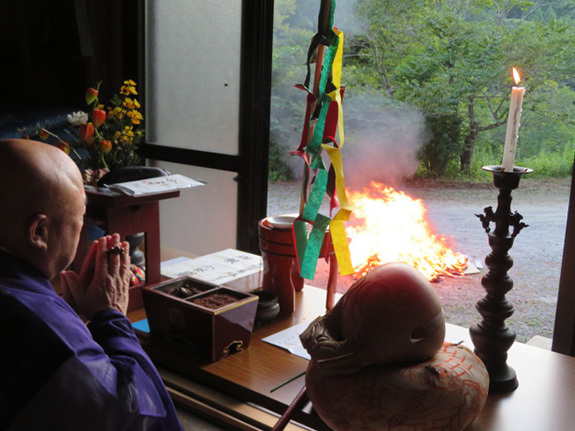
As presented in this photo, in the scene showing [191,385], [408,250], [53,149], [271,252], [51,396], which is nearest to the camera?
[51,396]

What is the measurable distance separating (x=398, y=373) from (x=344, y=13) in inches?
80.2

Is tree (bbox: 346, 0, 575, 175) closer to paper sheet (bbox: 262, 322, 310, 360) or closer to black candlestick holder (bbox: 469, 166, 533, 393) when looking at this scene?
black candlestick holder (bbox: 469, 166, 533, 393)

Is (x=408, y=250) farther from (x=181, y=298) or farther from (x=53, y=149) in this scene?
(x=53, y=149)

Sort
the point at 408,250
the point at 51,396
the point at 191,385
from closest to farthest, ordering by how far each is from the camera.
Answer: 1. the point at 51,396
2. the point at 191,385
3. the point at 408,250

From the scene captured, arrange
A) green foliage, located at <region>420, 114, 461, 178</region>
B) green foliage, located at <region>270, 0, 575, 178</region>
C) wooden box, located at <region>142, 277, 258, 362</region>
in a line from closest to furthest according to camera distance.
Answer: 1. wooden box, located at <region>142, 277, 258, 362</region>
2. green foliage, located at <region>270, 0, 575, 178</region>
3. green foliage, located at <region>420, 114, 461, 178</region>

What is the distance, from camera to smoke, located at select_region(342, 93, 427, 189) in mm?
2703

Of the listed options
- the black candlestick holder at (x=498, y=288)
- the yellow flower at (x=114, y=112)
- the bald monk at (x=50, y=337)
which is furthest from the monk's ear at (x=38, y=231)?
the yellow flower at (x=114, y=112)

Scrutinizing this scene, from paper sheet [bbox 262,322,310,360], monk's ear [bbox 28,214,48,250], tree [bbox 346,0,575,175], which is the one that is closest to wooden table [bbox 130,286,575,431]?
paper sheet [bbox 262,322,310,360]

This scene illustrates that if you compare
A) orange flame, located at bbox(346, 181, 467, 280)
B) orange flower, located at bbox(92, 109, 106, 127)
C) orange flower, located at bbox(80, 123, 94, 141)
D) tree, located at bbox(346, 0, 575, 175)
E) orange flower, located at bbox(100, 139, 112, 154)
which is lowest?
orange flame, located at bbox(346, 181, 467, 280)

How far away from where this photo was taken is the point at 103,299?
1171 millimetres

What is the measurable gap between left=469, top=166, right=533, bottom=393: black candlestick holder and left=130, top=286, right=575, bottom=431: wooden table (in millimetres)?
55

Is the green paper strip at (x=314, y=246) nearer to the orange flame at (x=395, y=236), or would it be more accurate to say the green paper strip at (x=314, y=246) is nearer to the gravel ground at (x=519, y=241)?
the gravel ground at (x=519, y=241)

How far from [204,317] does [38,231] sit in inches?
20.2

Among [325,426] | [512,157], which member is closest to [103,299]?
[325,426]
